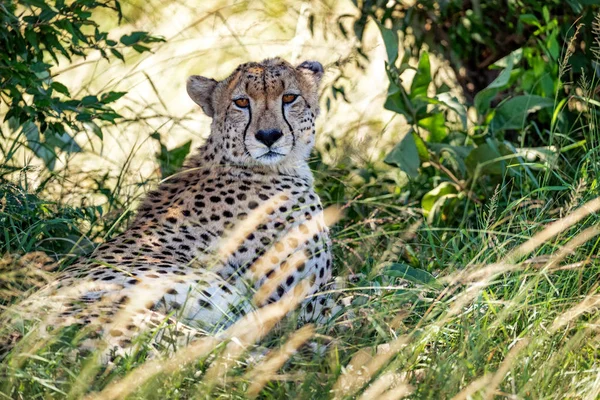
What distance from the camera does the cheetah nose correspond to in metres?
3.79

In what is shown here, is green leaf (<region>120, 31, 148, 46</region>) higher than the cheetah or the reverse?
higher

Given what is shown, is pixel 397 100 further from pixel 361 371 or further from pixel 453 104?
pixel 361 371

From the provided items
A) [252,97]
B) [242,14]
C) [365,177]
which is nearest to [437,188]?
[365,177]

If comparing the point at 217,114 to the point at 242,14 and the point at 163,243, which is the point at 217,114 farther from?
the point at 242,14

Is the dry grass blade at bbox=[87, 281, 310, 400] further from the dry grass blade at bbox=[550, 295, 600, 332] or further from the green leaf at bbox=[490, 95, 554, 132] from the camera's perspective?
the green leaf at bbox=[490, 95, 554, 132]

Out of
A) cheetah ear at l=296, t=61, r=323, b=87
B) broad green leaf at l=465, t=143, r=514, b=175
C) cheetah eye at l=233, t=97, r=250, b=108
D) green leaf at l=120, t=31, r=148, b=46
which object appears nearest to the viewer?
cheetah eye at l=233, t=97, r=250, b=108

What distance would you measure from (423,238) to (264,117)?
831mm

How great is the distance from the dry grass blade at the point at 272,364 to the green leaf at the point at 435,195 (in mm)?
1817

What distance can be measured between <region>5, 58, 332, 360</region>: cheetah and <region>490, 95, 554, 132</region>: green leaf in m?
0.96

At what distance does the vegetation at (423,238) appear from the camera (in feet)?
8.39

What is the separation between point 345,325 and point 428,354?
1.11 feet

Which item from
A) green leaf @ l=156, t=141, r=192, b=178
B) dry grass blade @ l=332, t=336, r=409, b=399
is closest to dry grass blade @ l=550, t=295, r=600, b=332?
dry grass blade @ l=332, t=336, r=409, b=399

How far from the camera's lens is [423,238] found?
157 inches

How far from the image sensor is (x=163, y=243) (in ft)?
11.6
